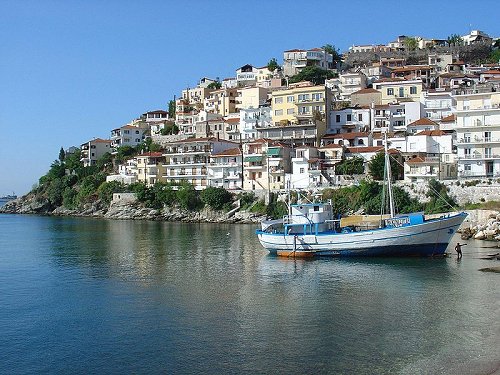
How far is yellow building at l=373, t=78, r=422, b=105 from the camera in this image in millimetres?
72562

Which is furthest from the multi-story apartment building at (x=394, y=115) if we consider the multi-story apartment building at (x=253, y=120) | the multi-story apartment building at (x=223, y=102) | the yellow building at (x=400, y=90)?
the multi-story apartment building at (x=223, y=102)

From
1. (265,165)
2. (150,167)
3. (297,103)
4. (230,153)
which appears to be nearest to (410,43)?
(297,103)

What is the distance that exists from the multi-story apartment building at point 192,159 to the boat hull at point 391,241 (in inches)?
1485

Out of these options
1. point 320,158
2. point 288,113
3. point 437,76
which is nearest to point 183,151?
point 288,113

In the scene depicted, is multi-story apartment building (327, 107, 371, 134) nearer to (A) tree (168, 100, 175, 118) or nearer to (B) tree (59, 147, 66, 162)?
(A) tree (168, 100, 175, 118)

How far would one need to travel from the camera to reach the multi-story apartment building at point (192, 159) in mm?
72188

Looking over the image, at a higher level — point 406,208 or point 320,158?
point 320,158

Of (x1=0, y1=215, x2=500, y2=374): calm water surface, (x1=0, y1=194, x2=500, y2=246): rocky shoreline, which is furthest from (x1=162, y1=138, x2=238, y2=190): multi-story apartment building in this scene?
(x1=0, y1=215, x2=500, y2=374): calm water surface

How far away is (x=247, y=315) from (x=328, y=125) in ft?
174


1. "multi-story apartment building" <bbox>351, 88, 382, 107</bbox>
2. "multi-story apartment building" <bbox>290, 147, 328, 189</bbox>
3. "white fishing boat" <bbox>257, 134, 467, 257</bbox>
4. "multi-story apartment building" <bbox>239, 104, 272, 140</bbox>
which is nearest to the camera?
"white fishing boat" <bbox>257, 134, 467, 257</bbox>

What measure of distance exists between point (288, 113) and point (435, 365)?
59.5 metres

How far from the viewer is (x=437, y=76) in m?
82.8

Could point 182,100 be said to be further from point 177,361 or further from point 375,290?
point 177,361

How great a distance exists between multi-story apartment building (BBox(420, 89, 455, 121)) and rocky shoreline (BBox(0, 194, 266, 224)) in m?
25.3
